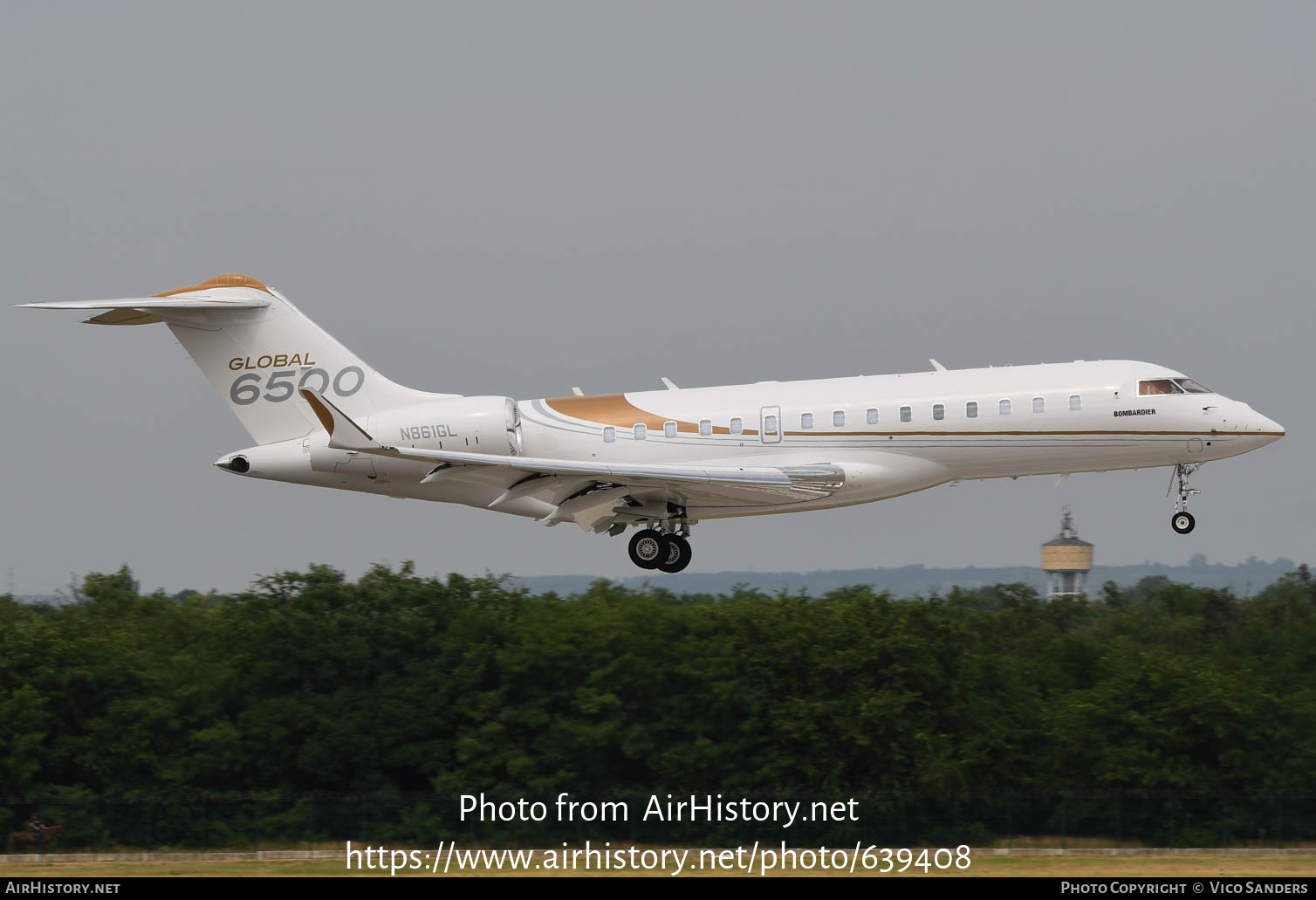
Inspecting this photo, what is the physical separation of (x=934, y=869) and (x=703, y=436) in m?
8.61

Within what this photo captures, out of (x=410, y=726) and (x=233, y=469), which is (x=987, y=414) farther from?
(x=410, y=726)

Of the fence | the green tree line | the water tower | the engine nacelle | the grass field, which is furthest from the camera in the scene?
the water tower

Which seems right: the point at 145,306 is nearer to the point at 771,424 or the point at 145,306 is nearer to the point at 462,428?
the point at 462,428

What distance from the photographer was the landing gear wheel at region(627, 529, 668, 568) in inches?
1167

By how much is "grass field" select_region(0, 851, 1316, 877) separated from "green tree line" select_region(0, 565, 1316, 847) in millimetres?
8858

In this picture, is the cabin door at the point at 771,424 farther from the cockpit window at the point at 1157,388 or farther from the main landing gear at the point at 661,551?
the cockpit window at the point at 1157,388

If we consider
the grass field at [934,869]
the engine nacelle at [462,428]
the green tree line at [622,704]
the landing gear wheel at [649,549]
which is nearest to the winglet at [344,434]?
the engine nacelle at [462,428]

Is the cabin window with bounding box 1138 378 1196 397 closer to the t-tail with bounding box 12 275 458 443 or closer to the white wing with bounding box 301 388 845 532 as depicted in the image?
the white wing with bounding box 301 388 845 532

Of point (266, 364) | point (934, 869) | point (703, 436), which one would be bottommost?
point (934, 869)

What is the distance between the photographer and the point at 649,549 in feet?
97.3

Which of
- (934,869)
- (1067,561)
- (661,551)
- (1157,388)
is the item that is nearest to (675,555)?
(661,551)

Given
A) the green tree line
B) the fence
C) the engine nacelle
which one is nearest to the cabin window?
the engine nacelle

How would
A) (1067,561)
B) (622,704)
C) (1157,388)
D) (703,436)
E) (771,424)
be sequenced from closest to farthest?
(1157,388) < (771,424) < (703,436) < (622,704) < (1067,561)
